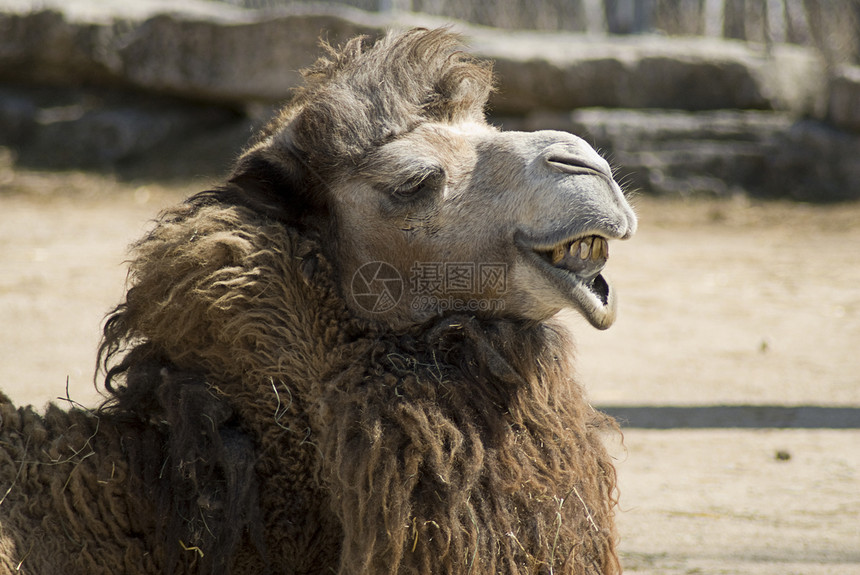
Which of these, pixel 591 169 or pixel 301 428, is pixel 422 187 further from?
pixel 301 428

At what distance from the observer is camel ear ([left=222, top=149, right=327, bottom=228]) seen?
8.64 ft

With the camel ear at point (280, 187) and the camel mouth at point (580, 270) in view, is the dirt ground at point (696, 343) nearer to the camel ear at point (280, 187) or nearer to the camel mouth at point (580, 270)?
the camel mouth at point (580, 270)

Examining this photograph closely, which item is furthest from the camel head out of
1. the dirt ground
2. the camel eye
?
the dirt ground

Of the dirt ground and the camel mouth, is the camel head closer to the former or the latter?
the camel mouth

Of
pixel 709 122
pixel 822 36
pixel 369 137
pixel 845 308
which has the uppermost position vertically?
pixel 822 36

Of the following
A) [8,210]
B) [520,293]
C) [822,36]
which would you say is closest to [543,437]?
[520,293]

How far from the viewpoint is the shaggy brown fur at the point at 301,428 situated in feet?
7.40

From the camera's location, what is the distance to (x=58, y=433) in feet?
7.97

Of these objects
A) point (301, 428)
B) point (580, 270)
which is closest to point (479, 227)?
point (580, 270)

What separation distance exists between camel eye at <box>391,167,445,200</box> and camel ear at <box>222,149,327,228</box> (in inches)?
9.2

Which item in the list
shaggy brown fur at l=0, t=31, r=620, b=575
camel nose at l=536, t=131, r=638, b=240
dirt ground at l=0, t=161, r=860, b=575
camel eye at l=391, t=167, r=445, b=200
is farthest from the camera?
dirt ground at l=0, t=161, r=860, b=575

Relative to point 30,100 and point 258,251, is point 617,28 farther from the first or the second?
point 258,251

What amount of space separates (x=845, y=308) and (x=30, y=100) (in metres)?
9.30

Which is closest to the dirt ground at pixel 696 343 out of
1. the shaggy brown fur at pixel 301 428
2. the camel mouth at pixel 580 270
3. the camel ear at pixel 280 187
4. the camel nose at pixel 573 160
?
the shaggy brown fur at pixel 301 428
